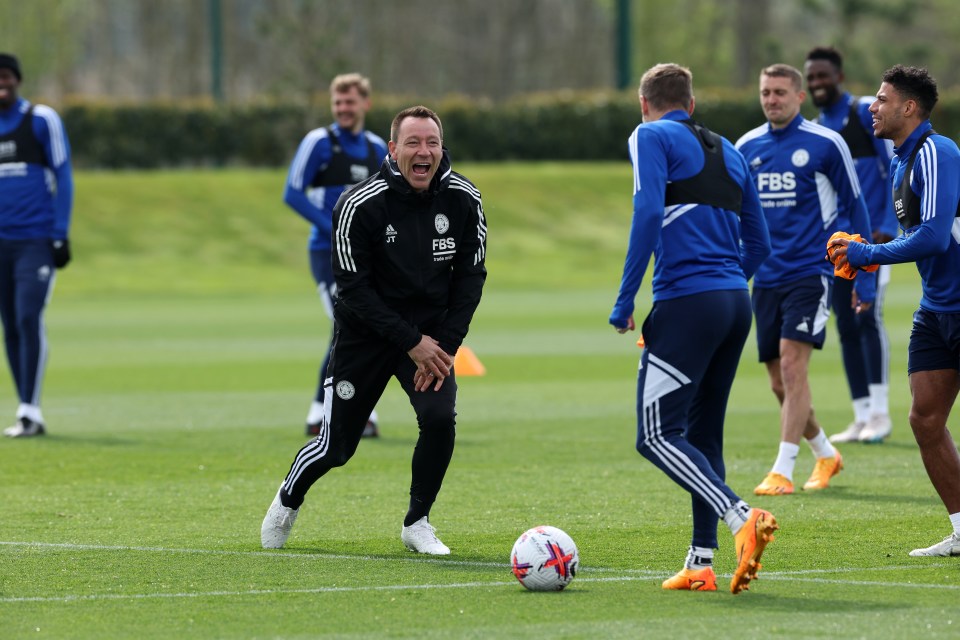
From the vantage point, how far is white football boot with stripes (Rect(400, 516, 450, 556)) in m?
7.62

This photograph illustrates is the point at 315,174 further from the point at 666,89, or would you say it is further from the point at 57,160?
the point at 666,89

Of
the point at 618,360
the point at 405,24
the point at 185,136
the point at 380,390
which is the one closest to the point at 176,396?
the point at 618,360

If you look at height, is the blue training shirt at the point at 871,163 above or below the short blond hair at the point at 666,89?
below

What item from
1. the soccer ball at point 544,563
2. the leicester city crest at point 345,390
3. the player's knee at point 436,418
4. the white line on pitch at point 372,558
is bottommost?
the white line on pitch at point 372,558

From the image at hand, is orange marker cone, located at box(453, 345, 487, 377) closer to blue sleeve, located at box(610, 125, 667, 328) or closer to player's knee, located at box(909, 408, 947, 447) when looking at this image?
player's knee, located at box(909, 408, 947, 447)

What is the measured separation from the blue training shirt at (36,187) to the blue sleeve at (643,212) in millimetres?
6754

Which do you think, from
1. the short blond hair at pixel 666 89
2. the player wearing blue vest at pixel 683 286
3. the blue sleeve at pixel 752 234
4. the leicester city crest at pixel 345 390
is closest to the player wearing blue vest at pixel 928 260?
the blue sleeve at pixel 752 234

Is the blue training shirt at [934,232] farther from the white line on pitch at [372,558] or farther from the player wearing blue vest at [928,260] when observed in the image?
the white line on pitch at [372,558]

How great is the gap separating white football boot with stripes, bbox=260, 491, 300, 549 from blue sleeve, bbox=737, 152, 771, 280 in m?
2.47

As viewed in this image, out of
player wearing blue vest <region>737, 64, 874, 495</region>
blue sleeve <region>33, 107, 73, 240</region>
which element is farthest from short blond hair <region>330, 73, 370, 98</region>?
player wearing blue vest <region>737, 64, 874, 495</region>

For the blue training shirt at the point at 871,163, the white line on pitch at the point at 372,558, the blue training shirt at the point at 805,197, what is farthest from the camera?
the blue training shirt at the point at 871,163

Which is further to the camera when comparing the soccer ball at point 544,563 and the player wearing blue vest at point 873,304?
the player wearing blue vest at point 873,304

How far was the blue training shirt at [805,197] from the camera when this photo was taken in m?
9.84

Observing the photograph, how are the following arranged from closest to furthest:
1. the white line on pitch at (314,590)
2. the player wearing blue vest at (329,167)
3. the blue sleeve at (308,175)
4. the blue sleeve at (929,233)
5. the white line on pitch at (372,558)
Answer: the white line on pitch at (314,590) → the blue sleeve at (929,233) → the white line on pitch at (372,558) → the blue sleeve at (308,175) → the player wearing blue vest at (329,167)
